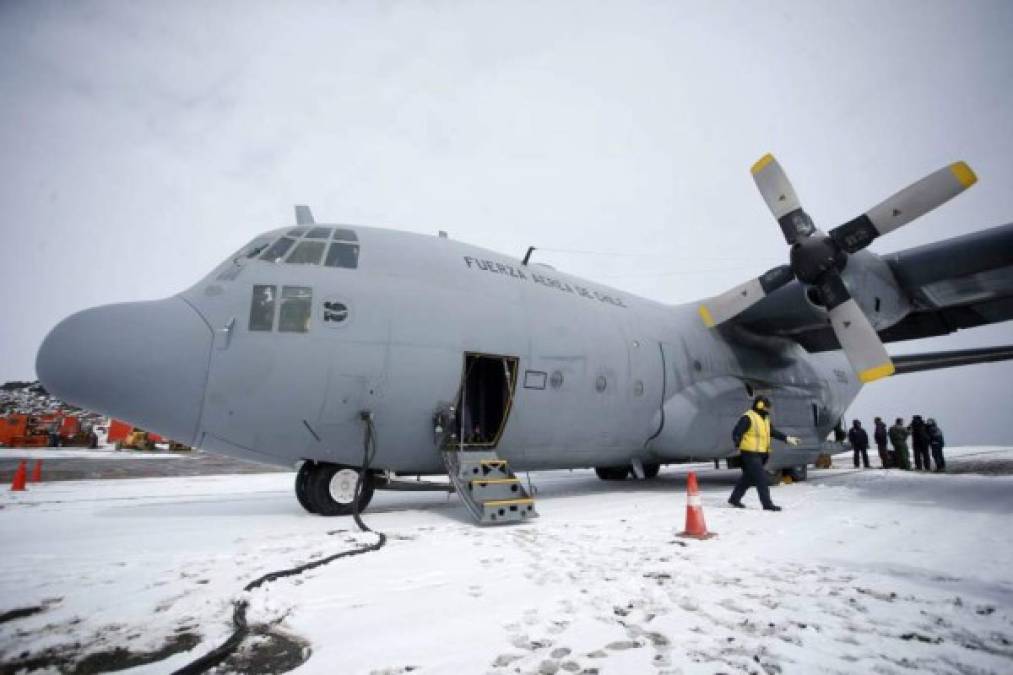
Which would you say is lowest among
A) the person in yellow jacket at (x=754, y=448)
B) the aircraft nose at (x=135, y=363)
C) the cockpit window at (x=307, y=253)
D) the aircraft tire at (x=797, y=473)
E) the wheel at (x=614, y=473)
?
the wheel at (x=614, y=473)

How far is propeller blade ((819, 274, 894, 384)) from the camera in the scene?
9.10m

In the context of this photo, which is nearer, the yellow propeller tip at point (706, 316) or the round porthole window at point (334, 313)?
the round porthole window at point (334, 313)

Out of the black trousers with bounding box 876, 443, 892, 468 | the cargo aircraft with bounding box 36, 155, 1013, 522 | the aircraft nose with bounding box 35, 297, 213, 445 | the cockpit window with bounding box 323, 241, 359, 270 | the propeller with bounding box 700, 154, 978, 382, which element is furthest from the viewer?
the black trousers with bounding box 876, 443, 892, 468

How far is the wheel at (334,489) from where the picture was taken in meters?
7.17

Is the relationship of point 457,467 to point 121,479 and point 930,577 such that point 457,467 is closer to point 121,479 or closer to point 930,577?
point 930,577

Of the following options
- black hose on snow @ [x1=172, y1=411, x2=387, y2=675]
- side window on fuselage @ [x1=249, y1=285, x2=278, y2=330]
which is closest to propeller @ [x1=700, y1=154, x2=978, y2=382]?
black hose on snow @ [x1=172, y1=411, x2=387, y2=675]

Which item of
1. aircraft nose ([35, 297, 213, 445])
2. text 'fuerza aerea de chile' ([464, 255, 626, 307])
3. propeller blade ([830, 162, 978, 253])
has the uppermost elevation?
propeller blade ([830, 162, 978, 253])

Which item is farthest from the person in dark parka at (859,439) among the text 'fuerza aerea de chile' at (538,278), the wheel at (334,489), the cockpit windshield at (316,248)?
the cockpit windshield at (316,248)

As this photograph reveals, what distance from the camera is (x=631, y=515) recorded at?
739cm

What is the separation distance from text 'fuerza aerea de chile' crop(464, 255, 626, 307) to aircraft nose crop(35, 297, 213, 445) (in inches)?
161

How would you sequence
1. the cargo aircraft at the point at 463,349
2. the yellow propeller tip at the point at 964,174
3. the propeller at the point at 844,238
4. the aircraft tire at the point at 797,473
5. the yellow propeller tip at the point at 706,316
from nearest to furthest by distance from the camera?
the cargo aircraft at the point at 463,349, the yellow propeller tip at the point at 964,174, the propeller at the point at 844,238, the yellow propeller tip at the point at 706,316, the aircraft tire at the point at 797,473

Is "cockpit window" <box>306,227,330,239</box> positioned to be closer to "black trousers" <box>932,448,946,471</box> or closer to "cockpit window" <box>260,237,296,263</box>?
"cockpit window" <box>260,237,296,263</box>

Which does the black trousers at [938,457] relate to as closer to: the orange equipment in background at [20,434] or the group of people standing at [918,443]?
the group of people standing at [918,443]

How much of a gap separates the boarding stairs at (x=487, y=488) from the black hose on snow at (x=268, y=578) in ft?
3.86
